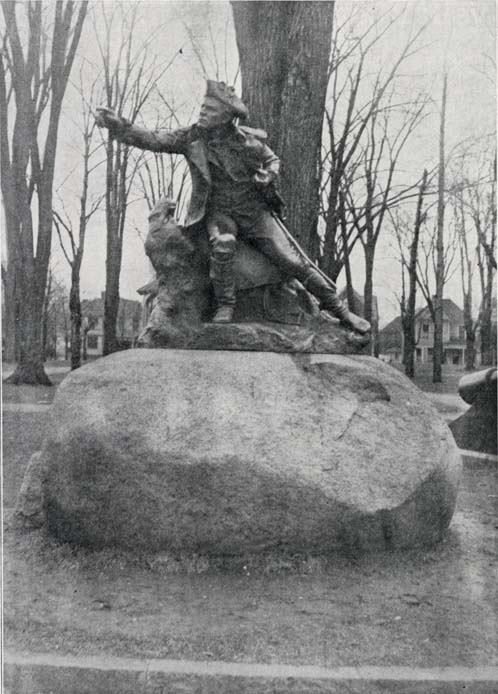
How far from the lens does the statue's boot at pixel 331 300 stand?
514 cm

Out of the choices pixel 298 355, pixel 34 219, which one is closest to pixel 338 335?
pixel 298 355

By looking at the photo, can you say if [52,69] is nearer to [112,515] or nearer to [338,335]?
[338,335]

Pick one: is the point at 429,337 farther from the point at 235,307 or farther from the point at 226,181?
the point at 226,181

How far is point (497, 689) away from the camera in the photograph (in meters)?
2.90

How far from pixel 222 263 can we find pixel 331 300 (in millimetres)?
944

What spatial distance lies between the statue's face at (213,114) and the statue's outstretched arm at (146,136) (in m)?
0.18

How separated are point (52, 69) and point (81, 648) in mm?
10261

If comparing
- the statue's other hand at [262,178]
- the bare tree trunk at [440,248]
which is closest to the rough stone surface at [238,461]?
the statue's other hand at [262,178]

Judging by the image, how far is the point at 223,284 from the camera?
16.0 feet

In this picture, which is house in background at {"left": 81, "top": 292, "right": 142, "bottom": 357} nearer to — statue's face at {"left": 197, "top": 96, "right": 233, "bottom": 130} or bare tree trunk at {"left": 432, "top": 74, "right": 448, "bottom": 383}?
bare tree trunk at {"left": 432, "top": 74, "right": 448, "bottom": 383}

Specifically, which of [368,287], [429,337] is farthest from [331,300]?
[429,337]

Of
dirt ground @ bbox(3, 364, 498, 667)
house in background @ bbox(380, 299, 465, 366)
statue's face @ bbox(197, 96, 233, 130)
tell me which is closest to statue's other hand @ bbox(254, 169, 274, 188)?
statue's face @ bbox(197, 96, 233, 130)

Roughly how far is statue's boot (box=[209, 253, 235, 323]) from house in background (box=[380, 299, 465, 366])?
40.3 feet

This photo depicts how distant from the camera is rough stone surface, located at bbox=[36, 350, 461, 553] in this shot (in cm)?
397
